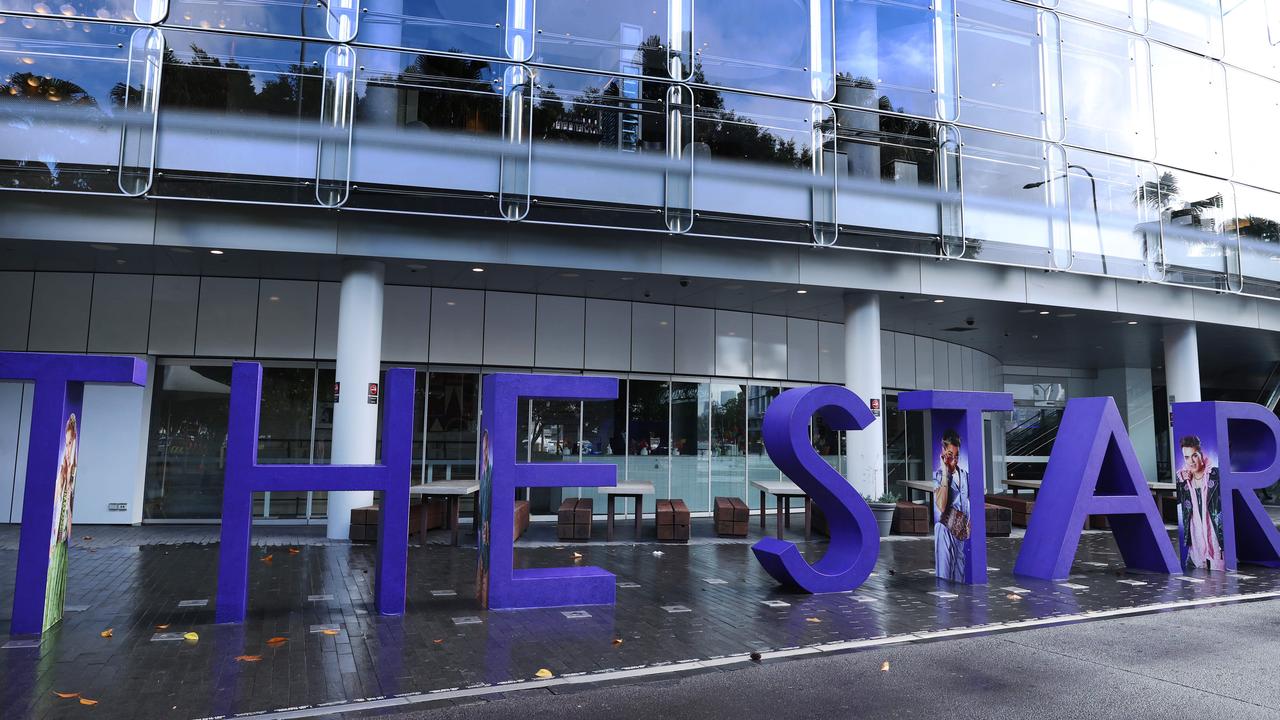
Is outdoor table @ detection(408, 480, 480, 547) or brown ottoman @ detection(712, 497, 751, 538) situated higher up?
outdoor table @ detection(408, 480, 480, 547)

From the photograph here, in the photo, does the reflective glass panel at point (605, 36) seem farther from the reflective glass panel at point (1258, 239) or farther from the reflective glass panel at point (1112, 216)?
the reflective glass panel at point (1258, 239)

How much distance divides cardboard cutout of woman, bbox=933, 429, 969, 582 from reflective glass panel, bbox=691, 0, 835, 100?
22.7ft

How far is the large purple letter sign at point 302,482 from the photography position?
7.10 m

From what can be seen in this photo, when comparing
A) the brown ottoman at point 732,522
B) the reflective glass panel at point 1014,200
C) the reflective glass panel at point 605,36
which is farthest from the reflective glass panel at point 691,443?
the reflective glass panel at point 605,36

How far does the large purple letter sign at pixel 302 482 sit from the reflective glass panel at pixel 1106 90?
46.5ft

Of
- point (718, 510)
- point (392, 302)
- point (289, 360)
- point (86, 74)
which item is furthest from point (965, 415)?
point (86, 74)

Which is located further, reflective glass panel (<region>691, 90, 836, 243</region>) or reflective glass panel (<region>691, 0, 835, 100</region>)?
reflective glass panel (<region>691, 0, 835, 100</region>)

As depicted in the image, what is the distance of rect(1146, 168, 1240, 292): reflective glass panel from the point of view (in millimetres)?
16109

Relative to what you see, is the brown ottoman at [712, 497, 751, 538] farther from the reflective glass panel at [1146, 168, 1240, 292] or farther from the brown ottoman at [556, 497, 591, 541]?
the reflective glass panel at [1146, 168, 1240, 292]

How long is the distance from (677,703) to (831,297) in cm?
1144

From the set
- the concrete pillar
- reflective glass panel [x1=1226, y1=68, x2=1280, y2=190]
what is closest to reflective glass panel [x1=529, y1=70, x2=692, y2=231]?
reflective glass panel [x1=1226, y1=68, x2=1280, y2=190]

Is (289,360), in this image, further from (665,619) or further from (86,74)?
(665,619)

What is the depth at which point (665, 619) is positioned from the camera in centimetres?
750

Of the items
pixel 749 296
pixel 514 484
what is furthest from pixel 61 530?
pixel 749 296
